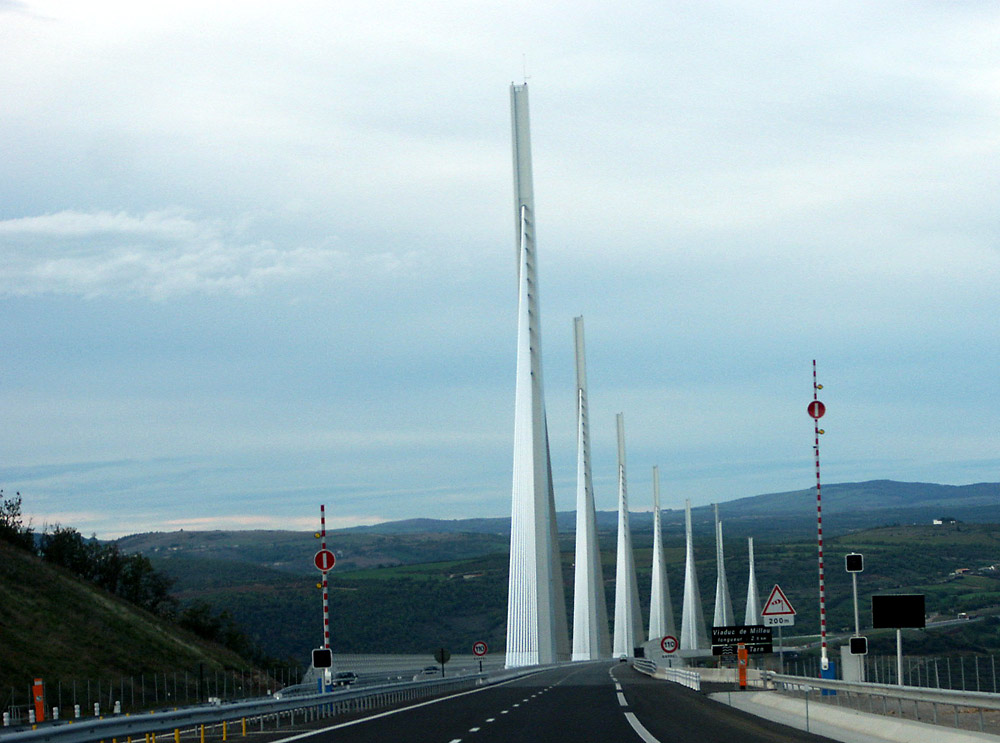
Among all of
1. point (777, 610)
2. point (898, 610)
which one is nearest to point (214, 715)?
point (898, 610)

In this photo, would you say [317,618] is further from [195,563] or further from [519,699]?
[519,699]

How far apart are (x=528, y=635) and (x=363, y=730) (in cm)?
5367

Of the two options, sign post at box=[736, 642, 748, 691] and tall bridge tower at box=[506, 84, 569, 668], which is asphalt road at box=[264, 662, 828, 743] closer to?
sign post at box=[736, 642, 748, 691]

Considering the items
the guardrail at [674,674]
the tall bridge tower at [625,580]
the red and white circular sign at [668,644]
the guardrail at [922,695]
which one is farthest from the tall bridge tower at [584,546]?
the guardrail at [922,695]

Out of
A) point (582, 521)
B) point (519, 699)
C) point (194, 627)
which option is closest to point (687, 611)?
point (582, 521)

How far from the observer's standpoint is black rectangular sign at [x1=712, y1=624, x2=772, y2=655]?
47.2 metres

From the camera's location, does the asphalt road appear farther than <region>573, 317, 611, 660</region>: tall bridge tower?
No

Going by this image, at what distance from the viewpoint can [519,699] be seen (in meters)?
42.9

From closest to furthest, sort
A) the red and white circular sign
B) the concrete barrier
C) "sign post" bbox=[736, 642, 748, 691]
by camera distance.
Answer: the concrete barrier < "sign post" bbox=[736, 642, 748, 691] < the red and white circular sign

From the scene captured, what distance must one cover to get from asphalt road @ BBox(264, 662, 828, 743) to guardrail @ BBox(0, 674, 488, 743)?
4.14ft

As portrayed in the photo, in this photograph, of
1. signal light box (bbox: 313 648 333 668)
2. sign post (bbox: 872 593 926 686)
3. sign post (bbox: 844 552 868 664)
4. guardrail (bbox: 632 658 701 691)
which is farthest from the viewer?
guardrail (bbox: 632 658 701 691)

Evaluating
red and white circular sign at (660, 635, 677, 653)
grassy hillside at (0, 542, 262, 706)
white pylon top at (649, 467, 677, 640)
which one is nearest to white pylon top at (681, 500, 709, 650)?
white pylon top at (649, 467, 677, 640)

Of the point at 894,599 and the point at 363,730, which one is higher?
the point at 894,599

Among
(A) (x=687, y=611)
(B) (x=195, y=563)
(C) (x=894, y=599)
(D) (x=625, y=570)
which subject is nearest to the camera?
(C) (x=894, y=599)
